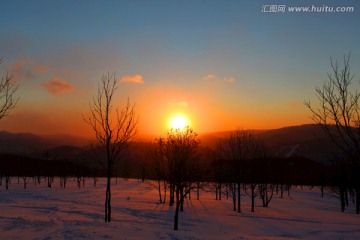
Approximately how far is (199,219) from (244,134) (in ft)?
40.5

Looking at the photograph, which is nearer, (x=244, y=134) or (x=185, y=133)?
(x=185, y=133)

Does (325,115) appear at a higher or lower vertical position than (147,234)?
higher

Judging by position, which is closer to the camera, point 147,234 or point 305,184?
point 147,234

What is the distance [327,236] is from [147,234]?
9894 mm

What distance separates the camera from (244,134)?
107ft

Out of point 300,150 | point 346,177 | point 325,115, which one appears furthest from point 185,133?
Answer: point 300,150

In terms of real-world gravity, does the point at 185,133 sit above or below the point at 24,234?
above

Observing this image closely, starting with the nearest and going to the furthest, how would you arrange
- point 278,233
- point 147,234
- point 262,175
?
point 147,234 → point 278,233 → point 262,175

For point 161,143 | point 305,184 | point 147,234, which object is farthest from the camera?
point 305,184

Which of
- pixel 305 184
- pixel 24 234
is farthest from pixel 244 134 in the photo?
pixel 305 184

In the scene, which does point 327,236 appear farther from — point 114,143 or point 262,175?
point 262,175

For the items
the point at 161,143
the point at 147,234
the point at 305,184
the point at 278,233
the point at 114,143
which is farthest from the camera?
the point at 305,184

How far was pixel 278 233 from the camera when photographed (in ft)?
59.6

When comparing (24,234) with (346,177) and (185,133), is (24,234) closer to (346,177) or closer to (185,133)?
(185,133)
